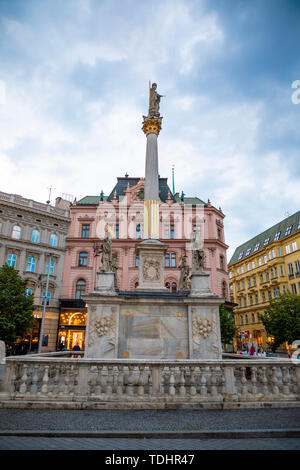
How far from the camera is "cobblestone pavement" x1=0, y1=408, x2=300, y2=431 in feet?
17.7

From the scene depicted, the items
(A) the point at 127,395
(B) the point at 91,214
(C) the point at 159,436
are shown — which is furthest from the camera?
(B) the point at 91,214

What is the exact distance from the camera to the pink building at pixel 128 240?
124 ft

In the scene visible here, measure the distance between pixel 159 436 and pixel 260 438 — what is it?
1.78 meters

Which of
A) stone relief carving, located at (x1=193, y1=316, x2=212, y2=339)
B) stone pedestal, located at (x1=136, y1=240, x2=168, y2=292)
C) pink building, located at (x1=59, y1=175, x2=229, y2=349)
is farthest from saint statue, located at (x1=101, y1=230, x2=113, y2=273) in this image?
pink building, located at (x1=59, y1=175, x2=229, y2=349)

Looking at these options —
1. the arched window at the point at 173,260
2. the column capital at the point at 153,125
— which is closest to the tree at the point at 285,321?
the arched window at the point at 173,260

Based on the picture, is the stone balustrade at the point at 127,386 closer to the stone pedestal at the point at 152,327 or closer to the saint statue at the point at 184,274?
the stone pedestal at the point at 152,327

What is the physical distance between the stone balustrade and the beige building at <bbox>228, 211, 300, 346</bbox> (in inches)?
1267


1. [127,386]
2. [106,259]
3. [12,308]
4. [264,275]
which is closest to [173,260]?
[264,275]

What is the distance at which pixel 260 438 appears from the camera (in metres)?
5.06

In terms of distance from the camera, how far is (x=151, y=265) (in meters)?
14.2

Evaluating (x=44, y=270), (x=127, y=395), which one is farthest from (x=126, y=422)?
(x=44, y=270)

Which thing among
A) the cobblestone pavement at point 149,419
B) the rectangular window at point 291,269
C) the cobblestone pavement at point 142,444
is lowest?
the cobblestone pavement at point 142,444

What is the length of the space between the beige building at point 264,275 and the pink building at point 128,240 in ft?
33.6

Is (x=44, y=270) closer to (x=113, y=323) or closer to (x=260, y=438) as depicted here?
(x=113, y=323)
